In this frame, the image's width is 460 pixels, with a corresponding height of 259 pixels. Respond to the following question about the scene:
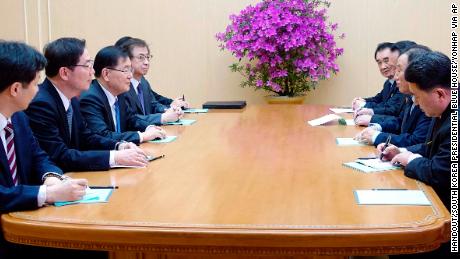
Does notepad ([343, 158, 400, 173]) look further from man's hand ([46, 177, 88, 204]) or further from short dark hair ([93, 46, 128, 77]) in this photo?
short dark hair ([93, 46, 128, 77])

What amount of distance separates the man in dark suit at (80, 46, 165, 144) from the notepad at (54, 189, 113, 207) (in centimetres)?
115

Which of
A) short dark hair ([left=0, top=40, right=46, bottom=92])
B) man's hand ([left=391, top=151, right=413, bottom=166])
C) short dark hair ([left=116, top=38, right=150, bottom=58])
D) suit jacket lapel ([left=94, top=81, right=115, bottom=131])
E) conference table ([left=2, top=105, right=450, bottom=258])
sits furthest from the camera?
short dark hair ([left=116, top=38, right=150, bottom=58])

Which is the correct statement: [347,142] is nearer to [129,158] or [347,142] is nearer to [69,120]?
[129,158]

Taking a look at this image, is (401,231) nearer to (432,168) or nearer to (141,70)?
(432,168)

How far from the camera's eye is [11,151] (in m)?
2.40

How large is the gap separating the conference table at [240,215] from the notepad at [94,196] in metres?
0.04

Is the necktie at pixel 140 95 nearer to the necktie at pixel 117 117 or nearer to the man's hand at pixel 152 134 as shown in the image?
the necktie at pixel 117 117

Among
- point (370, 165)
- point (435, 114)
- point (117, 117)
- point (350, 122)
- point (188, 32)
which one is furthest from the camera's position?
point (188, 32)

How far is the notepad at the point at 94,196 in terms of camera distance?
7.19 feet

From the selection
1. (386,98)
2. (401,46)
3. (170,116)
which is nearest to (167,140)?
(170,116)

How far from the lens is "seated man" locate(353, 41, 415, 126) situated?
14.5 ft

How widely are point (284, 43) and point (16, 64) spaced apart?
450 cm

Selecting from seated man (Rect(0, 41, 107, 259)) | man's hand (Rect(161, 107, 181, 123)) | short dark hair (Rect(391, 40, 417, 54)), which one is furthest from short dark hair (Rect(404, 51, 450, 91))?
man's hand (Rect(161, 107, 181, 123))

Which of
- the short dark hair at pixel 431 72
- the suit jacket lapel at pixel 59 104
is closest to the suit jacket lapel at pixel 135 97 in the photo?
the suit jacket lapel at pixel 59 104
